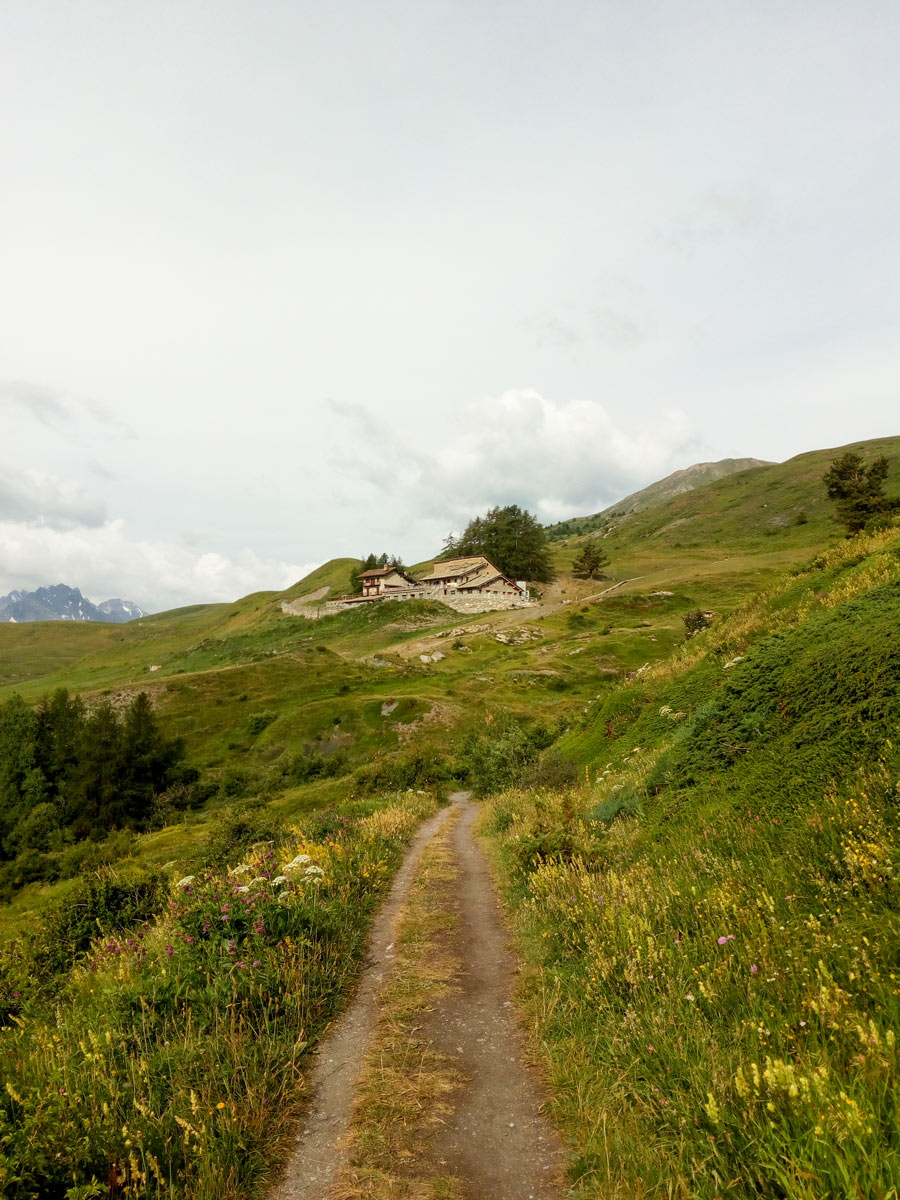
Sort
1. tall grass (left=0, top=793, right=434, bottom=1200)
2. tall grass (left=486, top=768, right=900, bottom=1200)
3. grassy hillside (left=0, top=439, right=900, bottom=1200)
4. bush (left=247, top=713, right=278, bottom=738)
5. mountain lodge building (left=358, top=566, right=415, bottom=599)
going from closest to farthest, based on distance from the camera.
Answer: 1. tall grass (left=486, top=768, right=900, bottom=1200)
2. grassy hillside (left=0, top=439, right=900, bottom=1200)
3. tall grass (left=0, top=793, right=434, bottom=1200)
4. bush (left=247, top=713, right=278, bottom=738)
5. mountain lodge building (left=358, top=566, right=415, bottom=599)

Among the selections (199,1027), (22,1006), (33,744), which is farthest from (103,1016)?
(33,744)

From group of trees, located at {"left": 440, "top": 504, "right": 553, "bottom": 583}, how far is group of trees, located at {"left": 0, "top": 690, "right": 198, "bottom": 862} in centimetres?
8434

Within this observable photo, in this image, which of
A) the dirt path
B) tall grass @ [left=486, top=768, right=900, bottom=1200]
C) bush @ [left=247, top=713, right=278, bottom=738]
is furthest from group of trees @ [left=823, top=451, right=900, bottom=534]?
bush @ [left=247, top=713, right=278, bottom=738]

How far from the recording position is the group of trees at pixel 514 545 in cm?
12800

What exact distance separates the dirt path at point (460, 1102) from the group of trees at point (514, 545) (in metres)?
121

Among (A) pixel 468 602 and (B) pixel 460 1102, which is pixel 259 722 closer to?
(A) pixel 468 602

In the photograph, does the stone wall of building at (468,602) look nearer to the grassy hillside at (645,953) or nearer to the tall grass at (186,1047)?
the grassy hillside at (645,953)

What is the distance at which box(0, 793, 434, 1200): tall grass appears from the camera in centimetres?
414

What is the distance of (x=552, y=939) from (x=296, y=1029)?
3.73 metres

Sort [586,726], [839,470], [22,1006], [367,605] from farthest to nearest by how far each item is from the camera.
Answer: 1. [367,605]
2. [839,470]
3. [586,726]
4. [22,1006]

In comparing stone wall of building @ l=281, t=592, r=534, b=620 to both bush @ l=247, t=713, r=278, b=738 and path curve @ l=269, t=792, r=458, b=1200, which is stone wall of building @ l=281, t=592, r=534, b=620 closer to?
bush @ l=247, t=713, r=278, b=738

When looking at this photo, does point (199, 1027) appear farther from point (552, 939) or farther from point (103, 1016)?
point (552, 939)

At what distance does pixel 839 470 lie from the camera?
60.0 m

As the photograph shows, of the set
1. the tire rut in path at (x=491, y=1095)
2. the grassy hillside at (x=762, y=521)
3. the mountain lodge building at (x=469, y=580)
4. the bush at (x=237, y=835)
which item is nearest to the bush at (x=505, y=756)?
the bush at (x=237, y=835)
